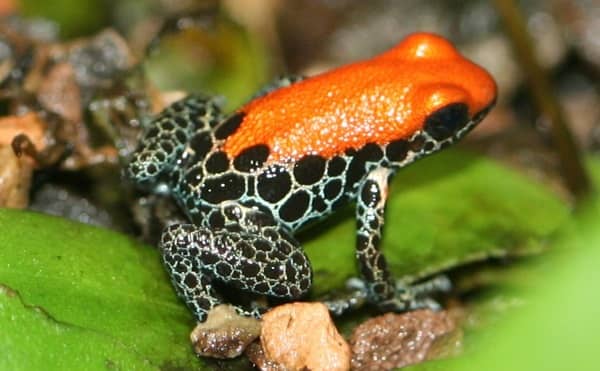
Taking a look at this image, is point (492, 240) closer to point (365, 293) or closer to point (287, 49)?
point (365, 293)

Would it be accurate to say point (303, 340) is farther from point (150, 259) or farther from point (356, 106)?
point (356, 106)

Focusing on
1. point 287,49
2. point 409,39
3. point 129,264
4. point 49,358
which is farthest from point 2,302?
point 287,49

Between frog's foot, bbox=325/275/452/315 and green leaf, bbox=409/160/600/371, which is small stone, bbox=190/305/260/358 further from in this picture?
green leaf, bbox=409/160/600/371

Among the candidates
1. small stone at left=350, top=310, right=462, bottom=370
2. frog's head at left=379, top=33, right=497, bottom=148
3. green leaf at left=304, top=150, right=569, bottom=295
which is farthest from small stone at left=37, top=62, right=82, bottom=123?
small stone at left=350, top=310, right=462, bottom=370

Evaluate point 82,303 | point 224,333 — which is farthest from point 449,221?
point 82,303

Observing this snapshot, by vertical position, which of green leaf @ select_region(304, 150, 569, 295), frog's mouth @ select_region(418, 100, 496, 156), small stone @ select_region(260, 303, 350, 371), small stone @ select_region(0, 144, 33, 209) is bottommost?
small stone @ select_region(260, 303, 350, 371)

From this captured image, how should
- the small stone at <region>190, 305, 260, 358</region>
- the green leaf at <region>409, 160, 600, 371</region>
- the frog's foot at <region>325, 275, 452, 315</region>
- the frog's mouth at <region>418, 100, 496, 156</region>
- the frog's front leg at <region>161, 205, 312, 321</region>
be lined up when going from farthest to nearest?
the frog's mouth at <region>418, 100, 496, 156</region> < the frog's foot at <region>325, 275, 452, 315</region> < the frog's front leg at <region>161, 205, 312, 321</region> < the small stone at <region>190, 305, 260, 358</region> < the green leaf at <region>409, 160, 600, 371</region>
